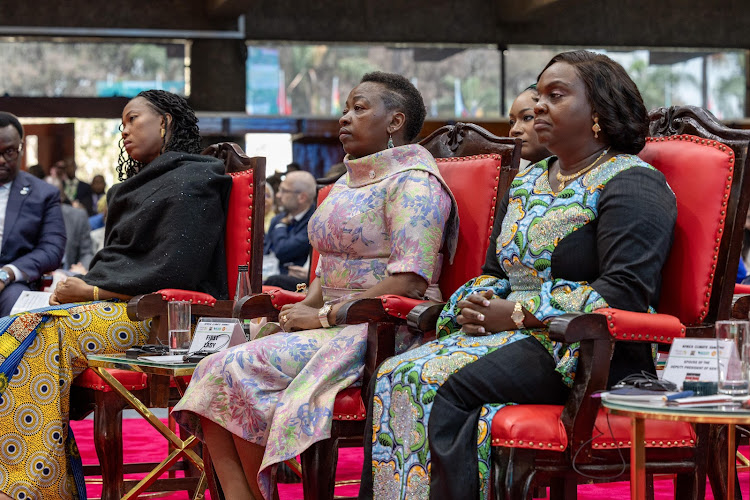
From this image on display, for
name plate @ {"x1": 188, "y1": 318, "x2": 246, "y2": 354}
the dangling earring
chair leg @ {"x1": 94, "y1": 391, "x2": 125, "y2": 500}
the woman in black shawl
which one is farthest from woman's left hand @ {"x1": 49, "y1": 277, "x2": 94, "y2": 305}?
the dangling earring

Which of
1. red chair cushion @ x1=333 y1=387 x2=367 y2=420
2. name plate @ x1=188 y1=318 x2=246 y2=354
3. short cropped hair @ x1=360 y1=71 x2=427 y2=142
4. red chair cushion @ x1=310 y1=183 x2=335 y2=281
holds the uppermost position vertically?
short cropped hair @ x1=360 y1=71 x2=427 y2=142

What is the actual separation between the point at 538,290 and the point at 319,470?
29.7 inches

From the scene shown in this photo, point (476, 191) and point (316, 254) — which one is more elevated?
point (476, 191)

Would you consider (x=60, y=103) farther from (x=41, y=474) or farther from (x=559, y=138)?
(x=559, y=138)

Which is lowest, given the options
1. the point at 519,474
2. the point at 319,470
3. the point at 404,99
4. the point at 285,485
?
the point at 285,485

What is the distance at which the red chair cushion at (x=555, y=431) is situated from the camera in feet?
7.54

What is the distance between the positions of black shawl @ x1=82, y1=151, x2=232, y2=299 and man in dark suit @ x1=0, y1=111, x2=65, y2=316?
0.97 metres

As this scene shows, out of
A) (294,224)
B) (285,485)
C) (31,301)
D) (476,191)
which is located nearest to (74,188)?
(294,224)

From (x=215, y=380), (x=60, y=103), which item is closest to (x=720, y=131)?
(x=215, y=380)

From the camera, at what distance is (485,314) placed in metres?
2.66

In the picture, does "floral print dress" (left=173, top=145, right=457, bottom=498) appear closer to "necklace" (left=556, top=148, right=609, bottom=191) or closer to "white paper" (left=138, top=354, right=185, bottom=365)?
"white paper" (left=138, top=354, right=185, bottom=365)

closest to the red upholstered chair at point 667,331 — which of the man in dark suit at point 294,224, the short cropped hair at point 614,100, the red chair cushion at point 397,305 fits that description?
the short cropped hair at point 614,100

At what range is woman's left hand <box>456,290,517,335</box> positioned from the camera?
8.62 feet

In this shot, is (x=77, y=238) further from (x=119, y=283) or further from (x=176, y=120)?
(x=119, y=283)
